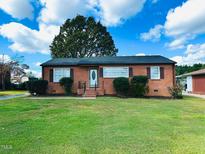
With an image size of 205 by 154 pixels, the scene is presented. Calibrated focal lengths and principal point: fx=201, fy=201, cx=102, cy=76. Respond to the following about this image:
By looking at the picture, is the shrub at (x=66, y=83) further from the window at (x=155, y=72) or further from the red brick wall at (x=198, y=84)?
the red brick wall at (x=198, y=84)

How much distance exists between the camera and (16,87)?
1389 inches

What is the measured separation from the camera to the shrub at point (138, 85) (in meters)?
18.0

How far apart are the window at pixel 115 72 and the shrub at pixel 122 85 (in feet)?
3.52

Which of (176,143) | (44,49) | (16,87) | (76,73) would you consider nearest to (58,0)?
(76,73)

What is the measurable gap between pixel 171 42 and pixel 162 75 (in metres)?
12.6

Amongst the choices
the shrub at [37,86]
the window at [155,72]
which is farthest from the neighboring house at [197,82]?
the shrub at [37,86]

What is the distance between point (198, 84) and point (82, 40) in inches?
897

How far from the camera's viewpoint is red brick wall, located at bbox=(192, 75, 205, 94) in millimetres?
23297

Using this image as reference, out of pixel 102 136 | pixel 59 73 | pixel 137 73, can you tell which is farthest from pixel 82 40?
pixel 102 136

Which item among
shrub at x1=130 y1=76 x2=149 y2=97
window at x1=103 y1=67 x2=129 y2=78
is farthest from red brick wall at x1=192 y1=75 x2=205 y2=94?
window at x1=103 y1=67 x2=129 y2=78

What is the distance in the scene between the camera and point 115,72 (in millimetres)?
19438

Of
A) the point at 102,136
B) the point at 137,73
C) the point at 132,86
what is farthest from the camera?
the point at 137,73

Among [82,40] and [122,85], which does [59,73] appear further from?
[82,40]

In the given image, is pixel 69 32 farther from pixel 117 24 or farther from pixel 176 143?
pixel 176 143
